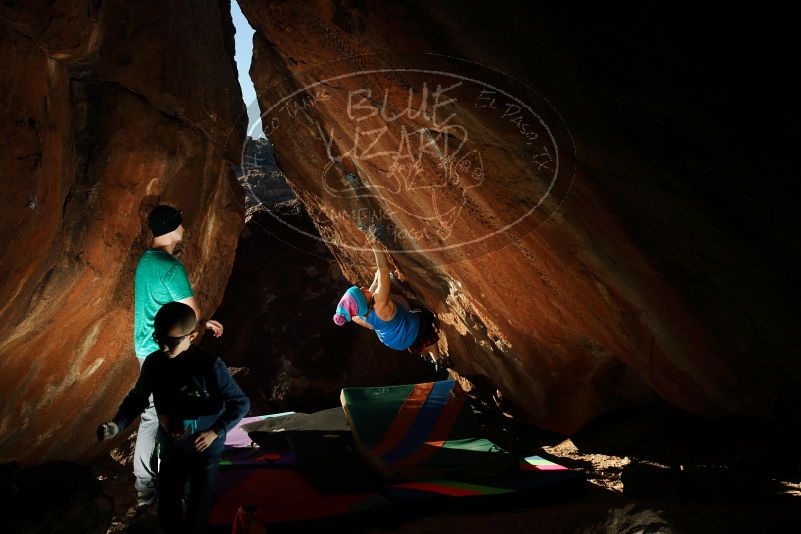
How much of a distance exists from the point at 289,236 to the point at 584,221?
9077 millimetres

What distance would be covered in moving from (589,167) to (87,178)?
12.6ft

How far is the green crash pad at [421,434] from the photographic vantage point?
477cm

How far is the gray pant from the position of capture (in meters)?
3.18

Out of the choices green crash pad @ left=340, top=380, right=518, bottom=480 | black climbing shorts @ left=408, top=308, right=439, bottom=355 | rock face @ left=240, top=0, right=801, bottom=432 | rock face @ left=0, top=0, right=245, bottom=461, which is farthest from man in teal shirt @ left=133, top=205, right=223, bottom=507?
black climbing shorts @ left=408, top=308, right=439, bottom=355

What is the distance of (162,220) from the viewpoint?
3.49 metres

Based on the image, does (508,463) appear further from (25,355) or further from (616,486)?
(25,355)

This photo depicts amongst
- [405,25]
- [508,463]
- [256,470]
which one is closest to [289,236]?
[256,470]

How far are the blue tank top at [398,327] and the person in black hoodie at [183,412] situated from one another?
10.6 ft

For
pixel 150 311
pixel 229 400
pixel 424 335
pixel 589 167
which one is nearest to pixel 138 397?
pixel 229 400

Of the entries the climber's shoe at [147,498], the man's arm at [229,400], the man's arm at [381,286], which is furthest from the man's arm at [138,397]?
the man's arm at [381,286]

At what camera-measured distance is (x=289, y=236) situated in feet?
38.9

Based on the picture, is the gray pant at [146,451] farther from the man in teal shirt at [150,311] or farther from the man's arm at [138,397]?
the man's arm at [138,397]

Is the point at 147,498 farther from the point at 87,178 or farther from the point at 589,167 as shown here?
the point at 589,167

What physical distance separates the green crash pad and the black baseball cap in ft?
9.27
